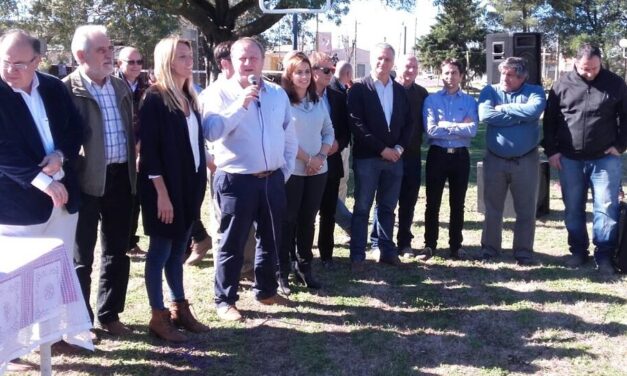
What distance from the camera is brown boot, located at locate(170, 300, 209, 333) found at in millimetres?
4293

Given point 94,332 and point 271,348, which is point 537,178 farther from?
point 94,332

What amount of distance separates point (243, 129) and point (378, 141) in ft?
5.13

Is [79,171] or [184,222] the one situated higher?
[79,171]

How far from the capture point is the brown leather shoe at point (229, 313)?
14.8 feet

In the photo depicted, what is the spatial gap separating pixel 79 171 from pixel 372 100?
Answer: 2.54 metres

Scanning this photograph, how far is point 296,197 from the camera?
4.97m

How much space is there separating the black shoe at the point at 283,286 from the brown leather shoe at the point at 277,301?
6.2 inches

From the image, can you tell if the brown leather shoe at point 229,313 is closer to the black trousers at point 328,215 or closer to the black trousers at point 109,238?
the black trousers at point 109,238

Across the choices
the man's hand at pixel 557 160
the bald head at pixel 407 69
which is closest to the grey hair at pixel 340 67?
the bald head at pixel 407 69

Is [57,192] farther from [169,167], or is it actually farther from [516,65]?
[516,65]

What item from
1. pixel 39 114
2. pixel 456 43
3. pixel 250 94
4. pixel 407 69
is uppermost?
pixel 456 43

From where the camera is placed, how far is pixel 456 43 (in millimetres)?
51844

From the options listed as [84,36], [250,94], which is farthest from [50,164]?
[250,94]

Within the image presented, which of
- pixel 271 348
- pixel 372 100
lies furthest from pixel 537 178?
pixel 271 348
